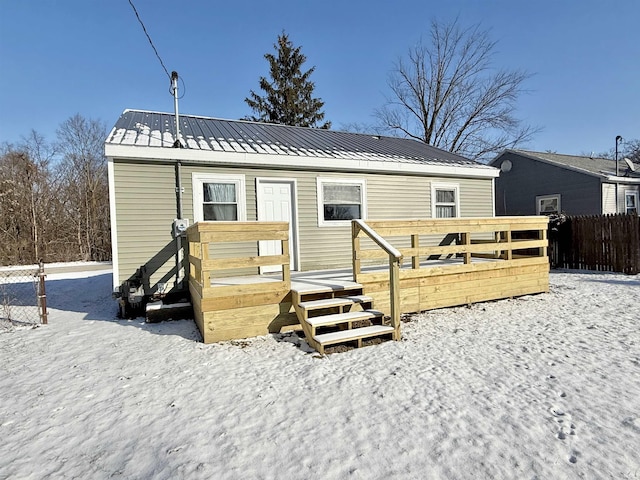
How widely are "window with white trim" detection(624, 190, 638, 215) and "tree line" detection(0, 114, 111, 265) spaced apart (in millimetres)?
27640

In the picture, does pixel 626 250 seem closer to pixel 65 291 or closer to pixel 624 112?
pixel 65 291

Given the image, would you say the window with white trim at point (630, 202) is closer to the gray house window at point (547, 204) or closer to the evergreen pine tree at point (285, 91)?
the gray house window at point (547, 204)

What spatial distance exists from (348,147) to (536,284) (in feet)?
17.6

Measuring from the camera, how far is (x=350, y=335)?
409 centimetres

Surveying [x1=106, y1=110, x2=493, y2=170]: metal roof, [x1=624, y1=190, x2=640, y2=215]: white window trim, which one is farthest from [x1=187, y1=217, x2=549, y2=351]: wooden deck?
[x1=624, y1=190, x2=640, y2=215]: white window trim

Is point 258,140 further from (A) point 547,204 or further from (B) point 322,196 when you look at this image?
(A) point 547,204

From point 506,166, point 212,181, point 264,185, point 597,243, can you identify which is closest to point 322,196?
point 264,185

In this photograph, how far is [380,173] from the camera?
805 centimetres

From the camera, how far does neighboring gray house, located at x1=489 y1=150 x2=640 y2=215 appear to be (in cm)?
1416

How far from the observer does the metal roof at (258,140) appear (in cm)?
662

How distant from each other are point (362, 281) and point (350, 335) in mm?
1163

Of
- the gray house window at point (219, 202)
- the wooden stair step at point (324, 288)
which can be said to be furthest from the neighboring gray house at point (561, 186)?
the gray house window at point (219, 202)

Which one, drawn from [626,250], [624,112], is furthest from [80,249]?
[624,112]

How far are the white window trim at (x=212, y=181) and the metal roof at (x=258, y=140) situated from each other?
1.69ft
